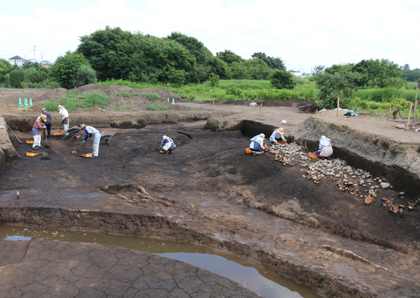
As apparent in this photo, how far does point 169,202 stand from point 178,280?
2.99 metres

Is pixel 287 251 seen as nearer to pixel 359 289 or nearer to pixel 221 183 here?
pixel 359 289

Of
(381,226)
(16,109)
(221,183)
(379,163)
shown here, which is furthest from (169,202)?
(16,109)

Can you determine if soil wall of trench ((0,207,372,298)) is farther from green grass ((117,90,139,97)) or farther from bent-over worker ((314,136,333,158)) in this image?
green grass ((117,90,139,97))

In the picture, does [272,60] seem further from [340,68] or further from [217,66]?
[340,68]

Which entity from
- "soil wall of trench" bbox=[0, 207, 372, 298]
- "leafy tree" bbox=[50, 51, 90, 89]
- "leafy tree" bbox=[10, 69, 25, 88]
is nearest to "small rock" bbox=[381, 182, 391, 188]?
"soil wall of trench" bbox=[0, 207, 372, 298]

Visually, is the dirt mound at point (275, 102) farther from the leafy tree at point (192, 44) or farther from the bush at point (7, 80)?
the bush at point (7, 80)

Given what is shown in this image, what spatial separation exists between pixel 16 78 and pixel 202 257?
133ft

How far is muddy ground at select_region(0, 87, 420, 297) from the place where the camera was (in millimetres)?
5176

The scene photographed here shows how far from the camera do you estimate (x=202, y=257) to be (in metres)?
5.73

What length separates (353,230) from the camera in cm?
632

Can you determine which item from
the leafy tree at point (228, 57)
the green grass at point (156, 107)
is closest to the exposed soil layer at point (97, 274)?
the green grass at point (156, 107)

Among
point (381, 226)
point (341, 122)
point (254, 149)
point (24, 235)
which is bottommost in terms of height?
point (24, 235)

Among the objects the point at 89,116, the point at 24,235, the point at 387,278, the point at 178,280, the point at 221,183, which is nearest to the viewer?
the point at 178,280

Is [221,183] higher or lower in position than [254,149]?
lower
